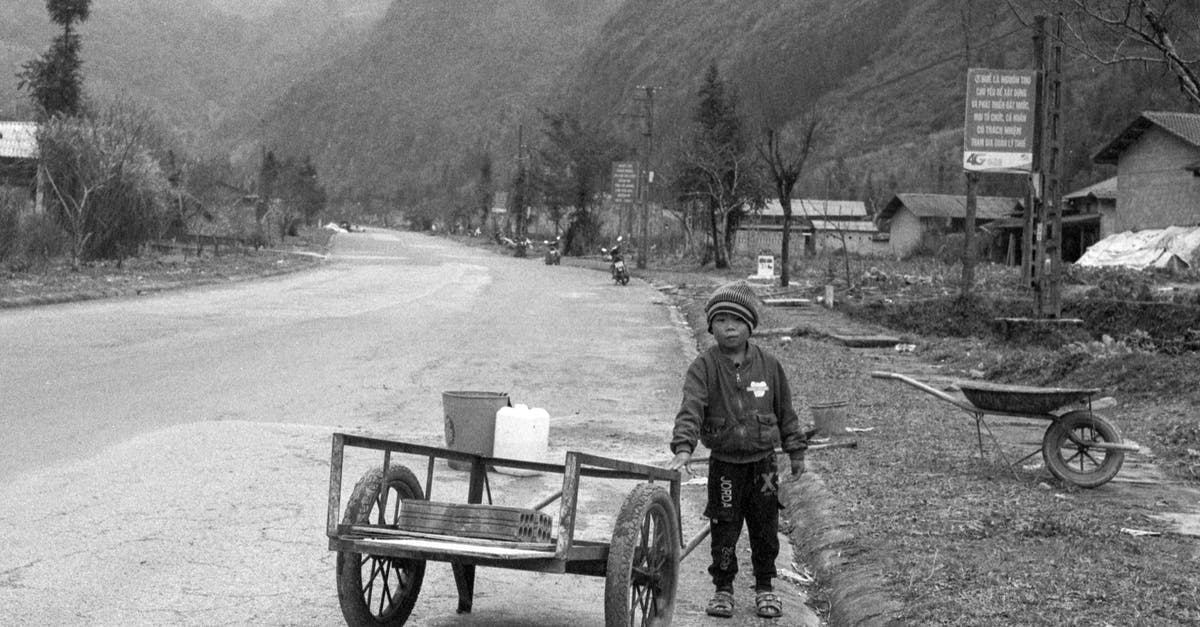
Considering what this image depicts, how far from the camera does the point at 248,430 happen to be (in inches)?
462

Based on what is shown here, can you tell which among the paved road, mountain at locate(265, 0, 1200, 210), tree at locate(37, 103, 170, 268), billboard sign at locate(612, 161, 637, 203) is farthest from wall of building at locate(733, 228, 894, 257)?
the paved road

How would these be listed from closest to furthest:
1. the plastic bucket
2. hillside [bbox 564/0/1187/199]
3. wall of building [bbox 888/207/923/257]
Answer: the plastic bucket
wall of building [bbox 888/207/923/257]
hillside [bbox 564/0/1187/199]

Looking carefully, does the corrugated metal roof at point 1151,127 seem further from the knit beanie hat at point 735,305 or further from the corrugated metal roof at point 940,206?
the knit beanie hat at point 735,305

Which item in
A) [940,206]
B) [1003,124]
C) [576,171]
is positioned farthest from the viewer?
[940,206]

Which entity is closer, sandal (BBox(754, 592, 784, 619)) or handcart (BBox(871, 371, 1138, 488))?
sandal (BBox(754, 592, 784, 619))

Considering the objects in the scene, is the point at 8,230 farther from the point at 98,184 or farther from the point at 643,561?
the point at 643,561

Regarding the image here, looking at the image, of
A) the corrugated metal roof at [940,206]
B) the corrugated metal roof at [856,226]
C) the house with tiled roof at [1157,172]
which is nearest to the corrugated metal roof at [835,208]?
the corrugated metal roof at [856,226]

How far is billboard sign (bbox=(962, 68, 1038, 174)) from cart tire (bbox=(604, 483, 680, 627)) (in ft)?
60.9

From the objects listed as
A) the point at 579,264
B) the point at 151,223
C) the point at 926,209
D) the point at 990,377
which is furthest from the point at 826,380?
the point at 926,209

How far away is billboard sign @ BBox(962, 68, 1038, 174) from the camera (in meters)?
23.5

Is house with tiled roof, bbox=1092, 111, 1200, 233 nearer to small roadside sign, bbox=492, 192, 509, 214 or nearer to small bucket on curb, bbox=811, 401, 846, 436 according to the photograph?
small bucket on curb, bbox=811, 401, 846, 436

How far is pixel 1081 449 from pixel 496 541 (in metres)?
5.49

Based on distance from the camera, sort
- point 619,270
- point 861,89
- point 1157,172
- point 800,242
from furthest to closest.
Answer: point 861,89 < point 800,242 < point 1157,172 < point 619,270

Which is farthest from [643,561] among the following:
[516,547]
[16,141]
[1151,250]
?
[16,141]
